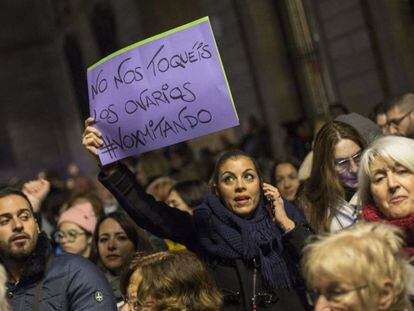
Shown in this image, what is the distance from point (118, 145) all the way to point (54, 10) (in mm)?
25276

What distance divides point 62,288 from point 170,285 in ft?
2.83

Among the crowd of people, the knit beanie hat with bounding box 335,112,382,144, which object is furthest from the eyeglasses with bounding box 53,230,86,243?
the knit beanie hat with bounding box 335,112,382,144

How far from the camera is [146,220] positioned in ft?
14.4

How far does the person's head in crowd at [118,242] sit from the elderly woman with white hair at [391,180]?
71.5 inches

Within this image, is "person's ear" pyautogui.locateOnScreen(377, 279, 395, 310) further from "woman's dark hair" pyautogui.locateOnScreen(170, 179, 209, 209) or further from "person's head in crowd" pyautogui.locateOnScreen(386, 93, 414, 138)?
"woman's dark hair" pyautogui.locateOnScreen(170, 179, 209, 209)

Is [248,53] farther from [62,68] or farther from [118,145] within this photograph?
[62,68]

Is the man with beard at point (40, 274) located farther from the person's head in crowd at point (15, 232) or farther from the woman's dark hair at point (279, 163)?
the woman's dark hair at point (279, 163)

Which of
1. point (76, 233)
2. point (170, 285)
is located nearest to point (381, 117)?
point (76, 233)

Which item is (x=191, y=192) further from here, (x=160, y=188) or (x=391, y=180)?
(x=391, y=180)

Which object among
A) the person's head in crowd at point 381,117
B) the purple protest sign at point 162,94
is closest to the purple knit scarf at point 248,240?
the purple protest sign at point 162,94

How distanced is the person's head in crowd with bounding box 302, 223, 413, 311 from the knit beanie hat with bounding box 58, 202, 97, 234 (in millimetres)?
3347

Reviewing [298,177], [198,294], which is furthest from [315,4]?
[198,294]

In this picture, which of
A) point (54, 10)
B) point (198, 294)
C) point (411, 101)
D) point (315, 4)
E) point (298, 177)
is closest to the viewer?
point (198, 294)

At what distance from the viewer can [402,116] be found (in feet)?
20.2
